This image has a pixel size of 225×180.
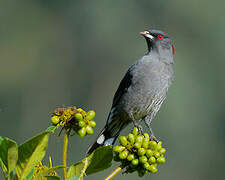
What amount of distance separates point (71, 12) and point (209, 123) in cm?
1057

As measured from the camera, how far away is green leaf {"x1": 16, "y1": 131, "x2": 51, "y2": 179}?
1.66 metres

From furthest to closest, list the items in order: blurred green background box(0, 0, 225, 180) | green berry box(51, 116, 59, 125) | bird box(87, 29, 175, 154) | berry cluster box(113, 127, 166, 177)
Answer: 1. blurred green background box(0, 0, 225, 180)
2. bird box(87, 29, 175, 154)
3. berry cluster box(113, 127, 166, 177)
4. green berry box(51, 116, 59, 125)

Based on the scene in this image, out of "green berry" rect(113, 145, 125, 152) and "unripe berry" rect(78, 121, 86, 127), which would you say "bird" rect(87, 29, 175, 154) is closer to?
"green berry" rect(113, 145, 125, 152)

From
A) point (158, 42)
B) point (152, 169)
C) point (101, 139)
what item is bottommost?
point (101, 139)

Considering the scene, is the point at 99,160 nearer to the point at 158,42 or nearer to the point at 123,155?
the point at 123,155

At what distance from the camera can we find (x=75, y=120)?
207 centimetres

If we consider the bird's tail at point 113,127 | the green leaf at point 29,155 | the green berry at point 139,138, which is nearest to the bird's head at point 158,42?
the bird's tail at point 113,127

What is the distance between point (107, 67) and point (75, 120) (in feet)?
64.3

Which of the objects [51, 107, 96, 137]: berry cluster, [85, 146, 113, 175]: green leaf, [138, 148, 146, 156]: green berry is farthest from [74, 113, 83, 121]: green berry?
[138, 148, 146, 156]: green berry

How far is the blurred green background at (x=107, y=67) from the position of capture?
56.3ft

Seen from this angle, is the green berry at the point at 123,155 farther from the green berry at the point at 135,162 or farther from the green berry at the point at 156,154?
the green berry at the point at 156,154

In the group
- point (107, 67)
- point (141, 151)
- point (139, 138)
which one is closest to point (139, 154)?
point (141, 151)

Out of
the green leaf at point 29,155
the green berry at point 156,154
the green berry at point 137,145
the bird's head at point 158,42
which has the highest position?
the bird's head at point 158,42

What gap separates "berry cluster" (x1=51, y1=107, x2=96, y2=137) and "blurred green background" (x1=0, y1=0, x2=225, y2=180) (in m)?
11.8
